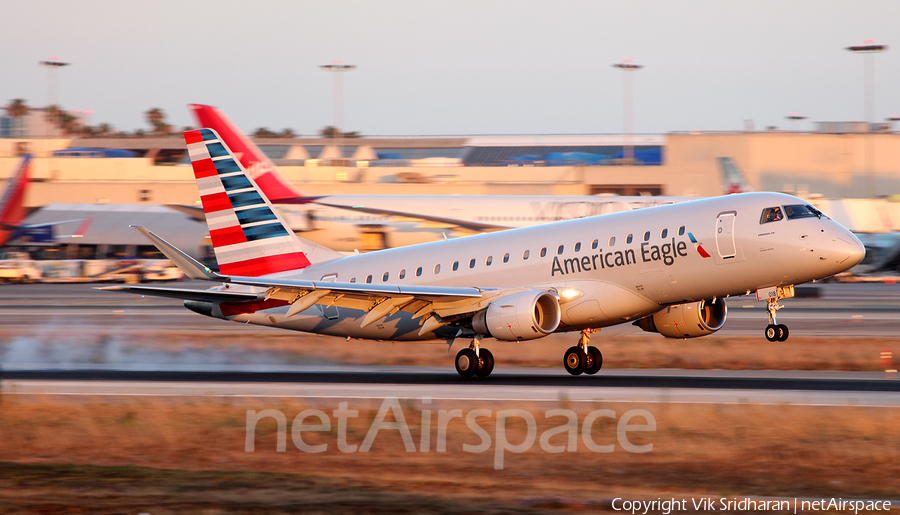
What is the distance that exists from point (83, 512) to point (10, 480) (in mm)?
3293

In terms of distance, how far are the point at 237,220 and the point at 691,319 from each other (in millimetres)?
14672

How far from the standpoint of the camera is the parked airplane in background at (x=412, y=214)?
63188 mm

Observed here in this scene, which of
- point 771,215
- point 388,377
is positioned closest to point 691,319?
point 771,215

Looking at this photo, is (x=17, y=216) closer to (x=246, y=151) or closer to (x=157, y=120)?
(x=246, y=151)

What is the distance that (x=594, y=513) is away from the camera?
41.6 ft

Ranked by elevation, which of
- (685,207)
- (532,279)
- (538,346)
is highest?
(685,207)

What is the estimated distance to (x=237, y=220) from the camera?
99.3 ft

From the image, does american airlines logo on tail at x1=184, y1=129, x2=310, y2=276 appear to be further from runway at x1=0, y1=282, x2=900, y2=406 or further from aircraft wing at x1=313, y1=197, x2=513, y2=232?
aircraft wing at x1=313, y1=197, x2=513, y2=232

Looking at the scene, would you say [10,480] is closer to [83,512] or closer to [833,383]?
[83,512]

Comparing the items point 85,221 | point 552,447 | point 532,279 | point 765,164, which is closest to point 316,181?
point 85,221

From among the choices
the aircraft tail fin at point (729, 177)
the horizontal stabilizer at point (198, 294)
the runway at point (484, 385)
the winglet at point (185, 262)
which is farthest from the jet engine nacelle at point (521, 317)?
the aircraft tail fin at point (729, 177)

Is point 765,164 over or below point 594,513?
over

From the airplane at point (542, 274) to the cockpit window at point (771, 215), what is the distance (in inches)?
1.0
